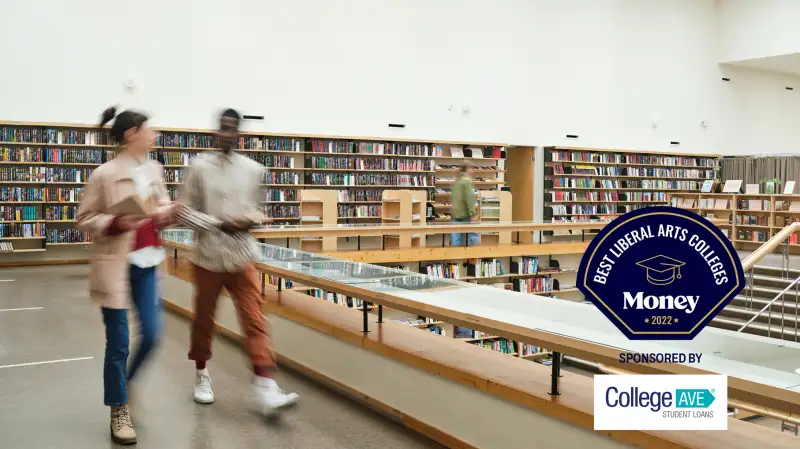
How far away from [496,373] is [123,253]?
1540 mm

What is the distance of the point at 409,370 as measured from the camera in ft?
10.2

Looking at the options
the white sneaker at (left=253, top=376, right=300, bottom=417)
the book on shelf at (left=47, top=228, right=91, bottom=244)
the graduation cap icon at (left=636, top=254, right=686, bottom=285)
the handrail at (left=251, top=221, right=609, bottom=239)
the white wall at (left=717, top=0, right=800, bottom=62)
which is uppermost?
the white wall at (left=717, top=0, right=800, bottom=62)

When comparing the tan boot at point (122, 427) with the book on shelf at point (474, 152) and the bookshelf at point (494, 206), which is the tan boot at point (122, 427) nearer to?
the bookshelf at point (494, 206)

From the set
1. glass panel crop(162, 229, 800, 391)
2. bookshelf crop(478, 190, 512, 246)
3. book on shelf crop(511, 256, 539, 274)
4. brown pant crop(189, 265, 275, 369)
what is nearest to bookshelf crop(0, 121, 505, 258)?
bookshelf crop(478, 190, 512, 246)

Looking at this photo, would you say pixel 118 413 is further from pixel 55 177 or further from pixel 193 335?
pixel 55 177

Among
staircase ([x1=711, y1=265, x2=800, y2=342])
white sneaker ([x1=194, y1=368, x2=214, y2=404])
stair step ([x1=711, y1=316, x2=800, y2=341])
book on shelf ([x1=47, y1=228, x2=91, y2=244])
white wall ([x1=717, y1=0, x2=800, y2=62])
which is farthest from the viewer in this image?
white wall ([x1=717, y1=0, x2=800, y2=62])

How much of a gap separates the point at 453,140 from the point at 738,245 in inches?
266

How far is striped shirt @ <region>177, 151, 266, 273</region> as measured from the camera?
2.91m

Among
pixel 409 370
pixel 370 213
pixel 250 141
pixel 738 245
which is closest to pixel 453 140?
pixel 370 213

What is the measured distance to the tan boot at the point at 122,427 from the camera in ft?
9.02

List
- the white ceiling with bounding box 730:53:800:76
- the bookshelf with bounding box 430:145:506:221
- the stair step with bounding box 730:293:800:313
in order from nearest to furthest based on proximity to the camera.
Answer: the stair step with bounding box 730:293:800:313
the bookshelf with bounding box 430:145:506:221
the white ceiling with bounding box 730:53:800:76

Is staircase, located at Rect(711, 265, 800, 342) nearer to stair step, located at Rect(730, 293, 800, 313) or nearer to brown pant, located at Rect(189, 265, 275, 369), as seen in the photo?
stair step, located at Rect(730, 293, 800, 313)

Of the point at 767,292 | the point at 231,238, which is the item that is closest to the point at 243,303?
the point at 231,238

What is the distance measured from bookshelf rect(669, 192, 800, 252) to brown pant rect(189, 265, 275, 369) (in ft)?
41.1
